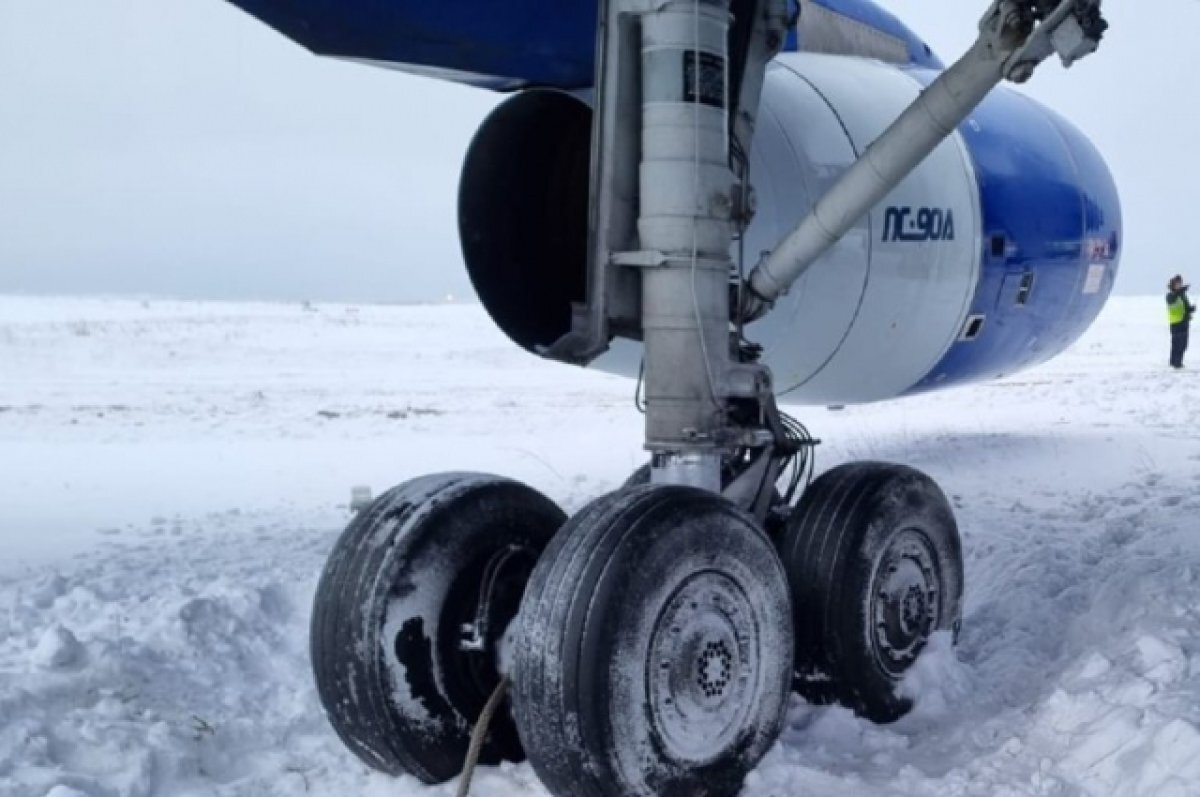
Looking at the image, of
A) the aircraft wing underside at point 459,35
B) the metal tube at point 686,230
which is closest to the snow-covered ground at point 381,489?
the metal tube at point 686,230

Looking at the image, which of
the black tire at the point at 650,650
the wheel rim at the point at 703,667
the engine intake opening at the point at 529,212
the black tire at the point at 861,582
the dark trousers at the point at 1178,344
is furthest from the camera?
the dark trousers at the point at 1178,344

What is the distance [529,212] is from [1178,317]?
51.5 ft

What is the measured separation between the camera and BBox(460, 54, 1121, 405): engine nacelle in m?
4.72

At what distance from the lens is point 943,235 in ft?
17.2

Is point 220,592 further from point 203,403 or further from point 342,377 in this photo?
point 342,377

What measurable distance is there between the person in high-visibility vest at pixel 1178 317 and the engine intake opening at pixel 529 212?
49.4ft

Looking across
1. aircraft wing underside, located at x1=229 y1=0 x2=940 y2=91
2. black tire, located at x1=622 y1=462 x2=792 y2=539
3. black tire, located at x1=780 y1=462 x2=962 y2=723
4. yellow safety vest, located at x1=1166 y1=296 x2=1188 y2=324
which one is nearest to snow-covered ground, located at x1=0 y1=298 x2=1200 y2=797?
black tire, located at x1=780 y1=462 x2=962 y2=723

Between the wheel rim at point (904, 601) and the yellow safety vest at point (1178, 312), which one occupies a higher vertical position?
the yellow safety vest at point (1178, 312)

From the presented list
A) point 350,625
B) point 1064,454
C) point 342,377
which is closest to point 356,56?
point 350,625

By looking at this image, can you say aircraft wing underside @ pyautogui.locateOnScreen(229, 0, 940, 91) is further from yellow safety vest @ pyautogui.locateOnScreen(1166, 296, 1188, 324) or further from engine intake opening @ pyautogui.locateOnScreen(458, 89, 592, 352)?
yellow safety vest @ pyautogui.locateOnScreen(1166, 296, 1188, 324)

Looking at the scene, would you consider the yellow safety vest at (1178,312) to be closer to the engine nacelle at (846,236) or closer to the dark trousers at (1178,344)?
the dark trousers at (1178,344)

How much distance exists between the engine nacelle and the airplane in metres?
0.02

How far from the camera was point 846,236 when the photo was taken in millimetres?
4766

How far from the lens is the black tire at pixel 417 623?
11.0 ft
